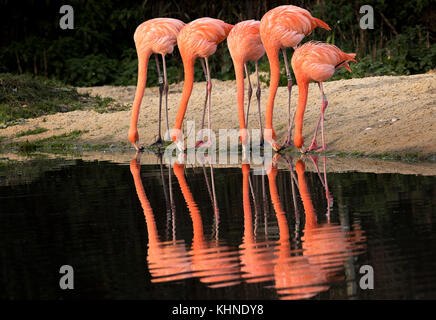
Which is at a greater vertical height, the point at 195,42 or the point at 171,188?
the point at 195,42

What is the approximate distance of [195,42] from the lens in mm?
10336

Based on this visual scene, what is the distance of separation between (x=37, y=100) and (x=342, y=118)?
22.6 feet

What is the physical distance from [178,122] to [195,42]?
1059 millimetres

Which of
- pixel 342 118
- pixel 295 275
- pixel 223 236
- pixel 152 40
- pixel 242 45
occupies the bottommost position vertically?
pixel 295 275

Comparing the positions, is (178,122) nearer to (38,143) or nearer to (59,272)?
(38,143)

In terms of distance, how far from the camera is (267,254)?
16.4 feet

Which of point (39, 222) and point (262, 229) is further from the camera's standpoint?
point (39, 222)

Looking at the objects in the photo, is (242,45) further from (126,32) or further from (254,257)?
(126,32)

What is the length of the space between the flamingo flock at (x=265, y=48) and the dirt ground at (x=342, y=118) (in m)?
0.72

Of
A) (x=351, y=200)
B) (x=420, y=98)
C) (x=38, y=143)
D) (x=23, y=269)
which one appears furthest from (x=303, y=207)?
(x=38, y=143)

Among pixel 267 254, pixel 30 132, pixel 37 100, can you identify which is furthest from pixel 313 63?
pixel 37 100

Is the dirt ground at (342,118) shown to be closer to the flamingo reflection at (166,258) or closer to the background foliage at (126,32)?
the background foliage at (126,32)

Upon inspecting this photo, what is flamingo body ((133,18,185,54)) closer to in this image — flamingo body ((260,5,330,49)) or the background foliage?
flamingo body ((260,5,330,49))

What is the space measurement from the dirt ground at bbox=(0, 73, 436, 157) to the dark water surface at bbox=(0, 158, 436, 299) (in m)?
1.85
